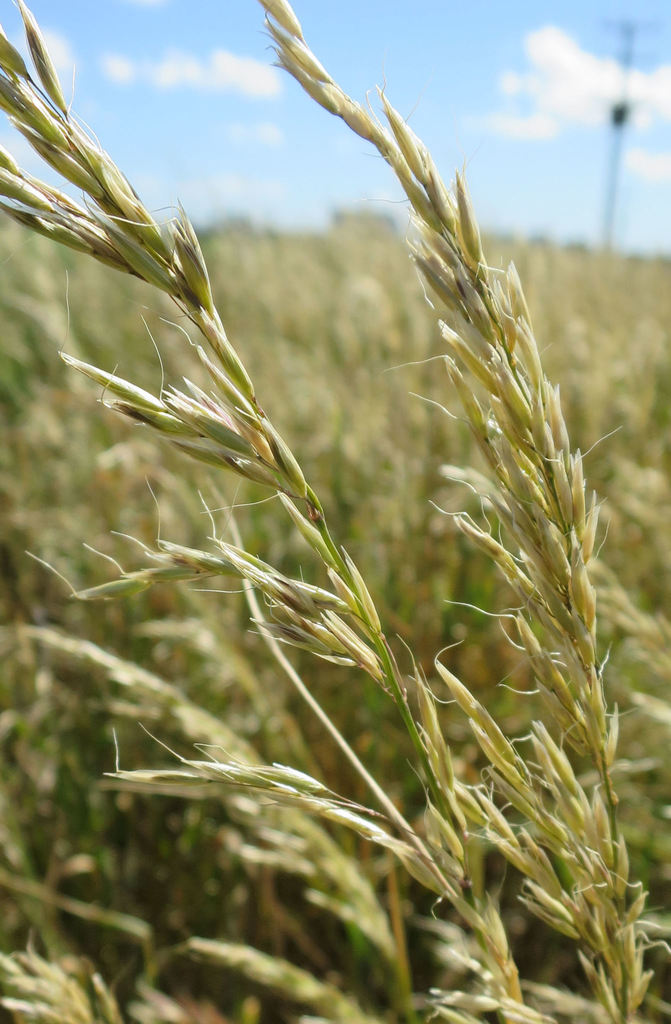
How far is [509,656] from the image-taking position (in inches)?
73.2

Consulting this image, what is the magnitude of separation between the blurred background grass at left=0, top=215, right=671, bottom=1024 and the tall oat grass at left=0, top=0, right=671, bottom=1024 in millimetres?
11

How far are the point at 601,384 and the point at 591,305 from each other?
2220 mm

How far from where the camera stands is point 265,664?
1.78 m

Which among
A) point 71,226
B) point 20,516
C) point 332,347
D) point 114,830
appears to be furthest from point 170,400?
point 332,347

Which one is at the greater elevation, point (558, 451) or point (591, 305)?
point (591, 305)

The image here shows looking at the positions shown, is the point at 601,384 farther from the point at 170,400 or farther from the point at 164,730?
the point at 170,400

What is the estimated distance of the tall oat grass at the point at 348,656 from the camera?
45 cm

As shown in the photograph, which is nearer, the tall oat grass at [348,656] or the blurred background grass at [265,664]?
the tall oat grass at [348,656]

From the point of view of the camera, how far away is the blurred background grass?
127 centimetres

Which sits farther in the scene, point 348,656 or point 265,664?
point 265,664

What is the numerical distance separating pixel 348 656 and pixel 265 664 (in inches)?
52.5

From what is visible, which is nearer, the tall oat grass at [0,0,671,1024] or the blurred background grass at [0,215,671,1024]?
the tall oat grass at [0,0,671,1024]

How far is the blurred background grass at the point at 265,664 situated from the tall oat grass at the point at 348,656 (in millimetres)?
11

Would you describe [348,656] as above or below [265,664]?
above
